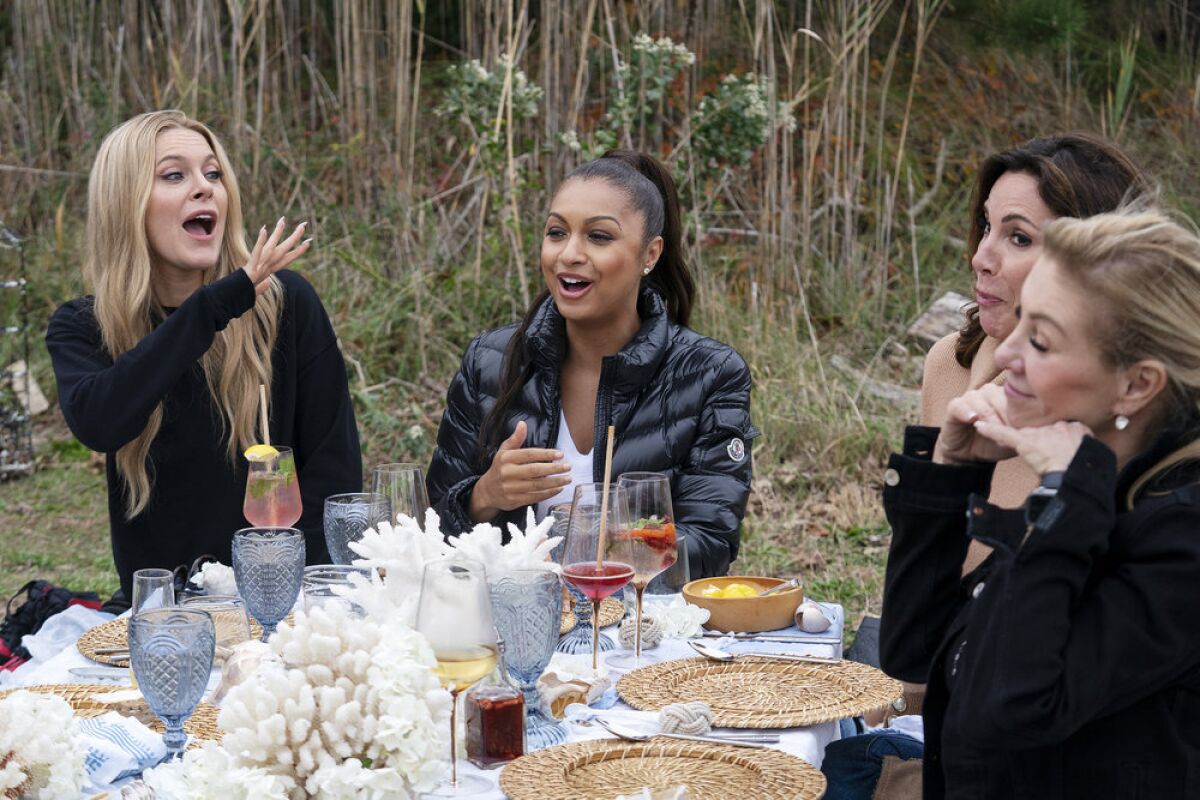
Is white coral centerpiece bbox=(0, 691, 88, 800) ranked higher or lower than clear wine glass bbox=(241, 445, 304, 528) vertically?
lower

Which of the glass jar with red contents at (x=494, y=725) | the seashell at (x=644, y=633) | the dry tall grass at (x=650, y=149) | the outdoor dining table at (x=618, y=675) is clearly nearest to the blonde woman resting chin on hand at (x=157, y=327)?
the outdoor dining table at (x=618, y=675)

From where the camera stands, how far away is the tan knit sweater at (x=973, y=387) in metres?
2.82

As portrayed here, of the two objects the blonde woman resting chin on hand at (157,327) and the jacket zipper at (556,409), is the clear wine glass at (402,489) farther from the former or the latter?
the blonde woman resting chin on hand at (157,327)

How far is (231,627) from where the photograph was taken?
205cm

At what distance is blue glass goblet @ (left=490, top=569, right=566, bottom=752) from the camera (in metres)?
1.92

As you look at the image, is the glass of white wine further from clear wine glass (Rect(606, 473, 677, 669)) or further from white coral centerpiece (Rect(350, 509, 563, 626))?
clear wine glass (Rect(606, 473, 677, 669))

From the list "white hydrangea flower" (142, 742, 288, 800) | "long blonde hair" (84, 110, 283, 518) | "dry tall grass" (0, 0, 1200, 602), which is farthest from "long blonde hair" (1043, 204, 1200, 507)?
"dry tall grass" (0, 0, 1200, 602)

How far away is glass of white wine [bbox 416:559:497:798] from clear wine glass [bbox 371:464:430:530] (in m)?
0.73

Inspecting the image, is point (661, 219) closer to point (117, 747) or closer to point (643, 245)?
point (643, 245)

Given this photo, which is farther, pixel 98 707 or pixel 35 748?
pixel 98 707

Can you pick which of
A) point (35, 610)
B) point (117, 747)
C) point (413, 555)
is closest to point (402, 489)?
point (413, 555)

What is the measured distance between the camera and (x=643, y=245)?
132 inches

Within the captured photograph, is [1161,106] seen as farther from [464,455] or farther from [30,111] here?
[30,111]

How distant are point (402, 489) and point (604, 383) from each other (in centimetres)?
88
